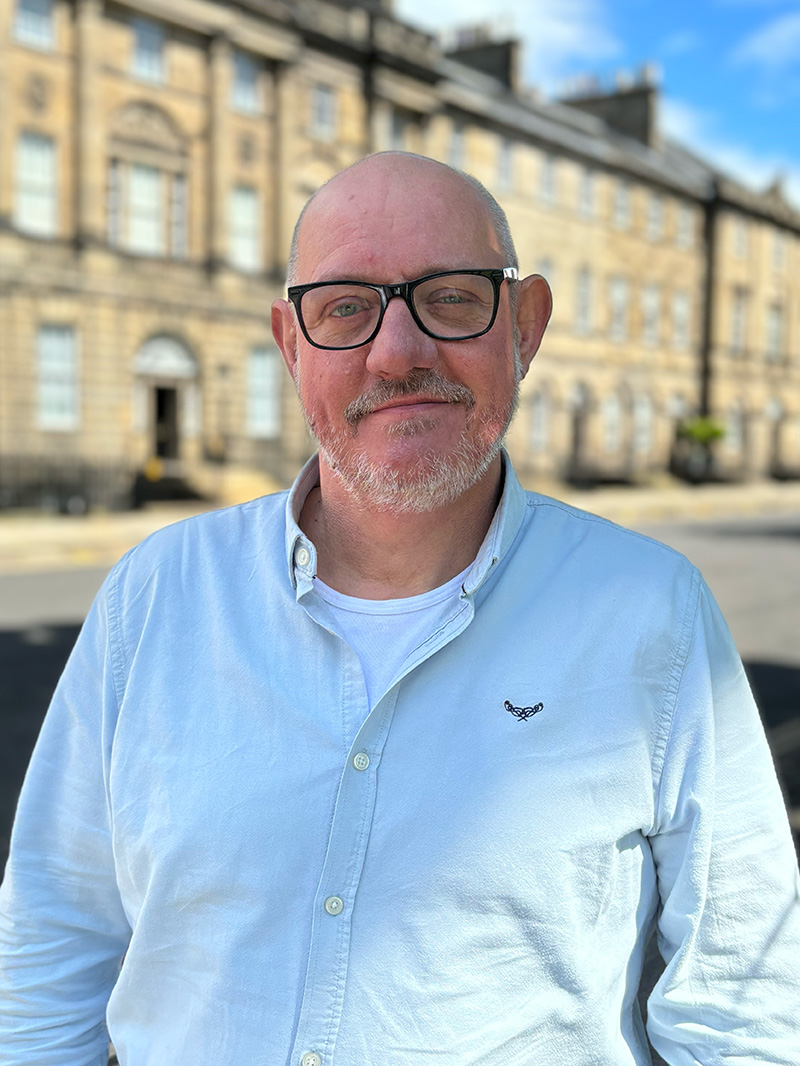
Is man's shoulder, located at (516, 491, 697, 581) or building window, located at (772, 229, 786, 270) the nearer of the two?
man's shoulder, located at (516, 491, 697, 581)

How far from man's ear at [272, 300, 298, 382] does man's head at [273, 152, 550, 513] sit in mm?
118

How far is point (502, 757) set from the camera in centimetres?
169

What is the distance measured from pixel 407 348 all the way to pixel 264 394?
2529cm

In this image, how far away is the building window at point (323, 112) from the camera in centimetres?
2759

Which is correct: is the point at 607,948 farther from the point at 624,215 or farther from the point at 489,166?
the point at 624,215

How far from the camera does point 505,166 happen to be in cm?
3344

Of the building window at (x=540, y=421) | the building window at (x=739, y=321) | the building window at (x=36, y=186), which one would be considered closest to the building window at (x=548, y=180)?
the building window at (x=540, y=421)

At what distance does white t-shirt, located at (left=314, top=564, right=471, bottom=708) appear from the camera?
1.82 m

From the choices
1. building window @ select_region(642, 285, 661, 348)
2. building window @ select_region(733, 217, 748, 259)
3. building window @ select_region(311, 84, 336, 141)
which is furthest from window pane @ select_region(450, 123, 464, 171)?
building window @ select_region(733, 217, 748, 259)

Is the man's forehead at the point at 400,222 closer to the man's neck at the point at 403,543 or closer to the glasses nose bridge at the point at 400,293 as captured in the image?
the glasses nose bridge at the point at 400,293

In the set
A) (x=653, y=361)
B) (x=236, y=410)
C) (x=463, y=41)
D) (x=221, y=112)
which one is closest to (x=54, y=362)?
(x=236, y=410)

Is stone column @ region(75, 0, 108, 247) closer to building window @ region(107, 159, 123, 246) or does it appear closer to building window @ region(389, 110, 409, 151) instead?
building window @ region(107, 159, 123, 246)

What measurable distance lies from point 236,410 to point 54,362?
4.71 meters

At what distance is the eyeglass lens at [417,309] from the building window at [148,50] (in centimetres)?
2464
